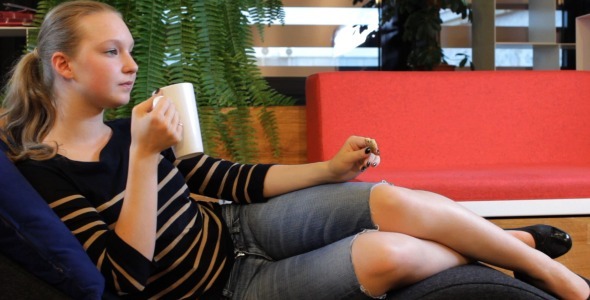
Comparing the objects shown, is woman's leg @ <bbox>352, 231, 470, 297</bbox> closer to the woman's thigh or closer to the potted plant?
the woman's thigh

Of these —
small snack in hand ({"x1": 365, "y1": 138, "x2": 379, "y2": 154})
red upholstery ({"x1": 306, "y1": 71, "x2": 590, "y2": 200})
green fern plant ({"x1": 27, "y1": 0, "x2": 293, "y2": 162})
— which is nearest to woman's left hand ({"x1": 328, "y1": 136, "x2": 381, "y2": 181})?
small snack in hand ({"x1": 365, "y1": 138, "x2": 379, "y2": 154})

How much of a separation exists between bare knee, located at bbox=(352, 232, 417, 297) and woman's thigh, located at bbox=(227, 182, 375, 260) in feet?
0.52

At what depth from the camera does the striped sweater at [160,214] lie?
42.8 inches

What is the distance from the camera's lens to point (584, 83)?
104 inches

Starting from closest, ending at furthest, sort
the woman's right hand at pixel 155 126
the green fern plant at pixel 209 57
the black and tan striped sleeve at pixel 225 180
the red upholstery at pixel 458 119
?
the woman's right hand at pixel 155 126
the black and tan striped sleeve at pixel 225 180
the green fern plant at pixel 209 57
the red upholstery at pixel 458 119

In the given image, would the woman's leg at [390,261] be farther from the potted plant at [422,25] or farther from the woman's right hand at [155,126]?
the potted plant at [422,25]

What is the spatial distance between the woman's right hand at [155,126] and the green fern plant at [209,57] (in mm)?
794

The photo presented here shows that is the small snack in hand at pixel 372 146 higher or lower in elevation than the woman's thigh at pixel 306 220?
higher

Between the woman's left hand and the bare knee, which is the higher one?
the woman's left hand

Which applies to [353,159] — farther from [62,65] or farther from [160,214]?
[62,65]

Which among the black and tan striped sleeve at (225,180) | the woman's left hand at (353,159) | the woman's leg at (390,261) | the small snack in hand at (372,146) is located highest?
the small snack in hand at (372,146)

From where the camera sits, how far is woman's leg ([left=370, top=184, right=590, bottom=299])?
1.23 m

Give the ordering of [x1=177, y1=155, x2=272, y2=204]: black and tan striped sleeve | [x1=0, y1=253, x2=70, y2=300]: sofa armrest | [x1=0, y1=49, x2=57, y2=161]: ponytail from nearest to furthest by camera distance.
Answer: [x1=0, y1=253, x2=70, y2=300]: sofa armrest
[x1=0, y1=49, x2=57, y2=161]: ponytail
[x1=177, y1=155, x2=272, y2=204]: black and tan striped sleeve

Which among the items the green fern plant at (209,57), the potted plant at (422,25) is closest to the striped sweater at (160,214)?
the green fern plant at (209,57)
